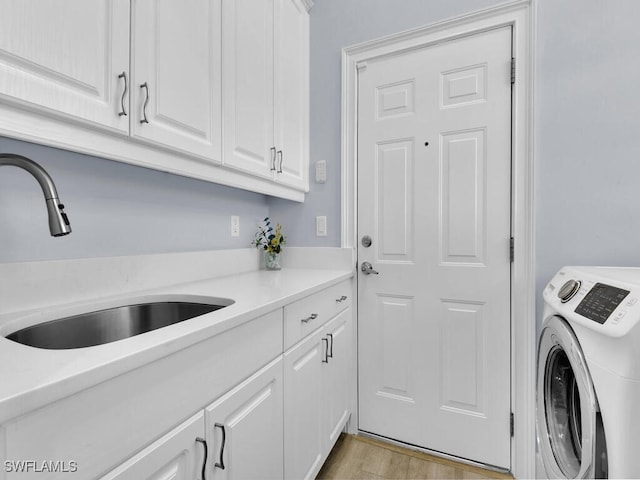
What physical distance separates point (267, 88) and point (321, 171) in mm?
589

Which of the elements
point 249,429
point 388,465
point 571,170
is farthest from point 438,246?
point 249,429

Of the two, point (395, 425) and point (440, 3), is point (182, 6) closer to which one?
point (440, 3)

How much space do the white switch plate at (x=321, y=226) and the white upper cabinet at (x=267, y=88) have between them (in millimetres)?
231

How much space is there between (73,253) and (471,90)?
1923 mm

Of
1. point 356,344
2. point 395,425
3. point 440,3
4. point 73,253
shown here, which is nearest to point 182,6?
point 73,253

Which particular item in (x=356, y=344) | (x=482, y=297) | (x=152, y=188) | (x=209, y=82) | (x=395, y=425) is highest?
(x=209, y=82)

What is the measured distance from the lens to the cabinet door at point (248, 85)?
4.38 ft

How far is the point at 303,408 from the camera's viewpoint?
1221mm

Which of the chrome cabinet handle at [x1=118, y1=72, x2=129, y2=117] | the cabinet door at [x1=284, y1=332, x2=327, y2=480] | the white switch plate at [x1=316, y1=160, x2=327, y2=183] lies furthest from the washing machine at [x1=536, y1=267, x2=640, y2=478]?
the chrome cabinet handle at [x1=118, y1=72, x2=129, y2=117]

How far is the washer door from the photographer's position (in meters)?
0.93

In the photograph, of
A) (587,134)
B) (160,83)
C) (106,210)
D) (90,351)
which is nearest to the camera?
(90,351)

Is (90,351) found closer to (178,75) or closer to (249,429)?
(249,429)

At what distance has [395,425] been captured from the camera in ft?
5.92

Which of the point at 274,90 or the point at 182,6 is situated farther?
the point at 274,90
